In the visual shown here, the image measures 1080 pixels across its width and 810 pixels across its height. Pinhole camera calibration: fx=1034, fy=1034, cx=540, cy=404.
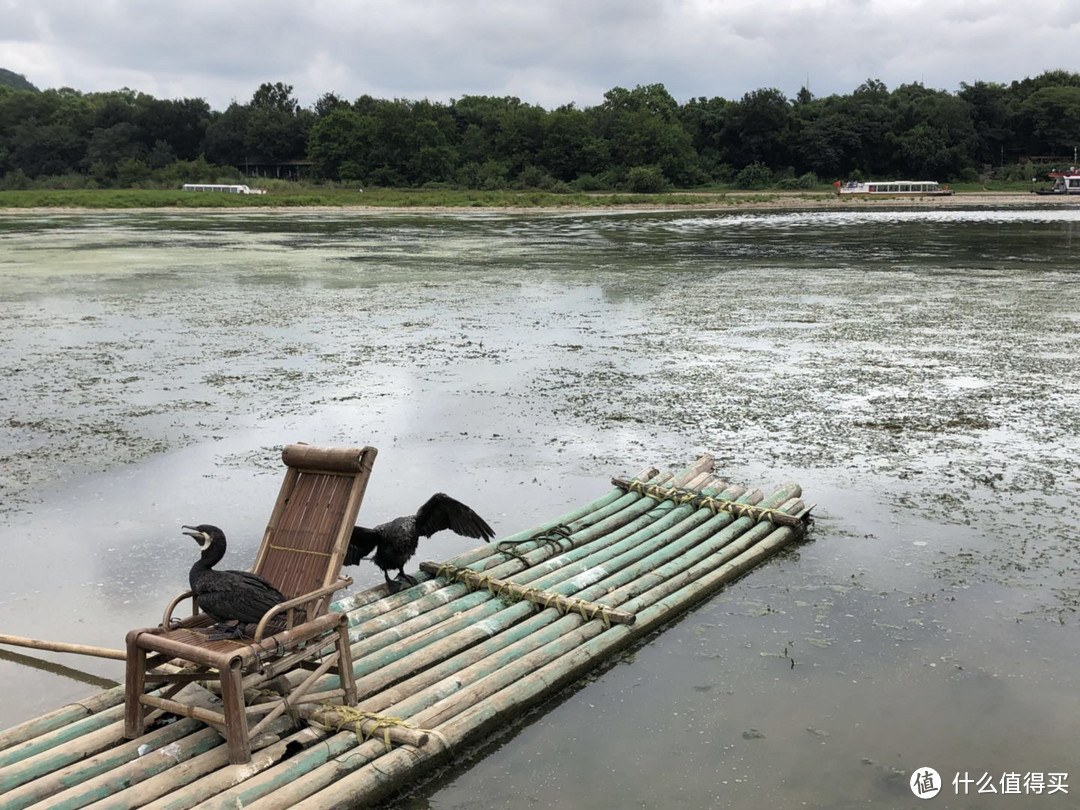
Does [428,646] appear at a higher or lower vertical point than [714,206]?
lower

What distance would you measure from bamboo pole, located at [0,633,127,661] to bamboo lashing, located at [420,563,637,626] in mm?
2200

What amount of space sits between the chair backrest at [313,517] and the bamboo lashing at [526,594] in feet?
5.03

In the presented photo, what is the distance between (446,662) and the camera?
239 inches

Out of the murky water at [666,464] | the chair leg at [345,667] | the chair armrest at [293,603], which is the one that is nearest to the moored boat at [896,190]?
the murky water at [666,464]

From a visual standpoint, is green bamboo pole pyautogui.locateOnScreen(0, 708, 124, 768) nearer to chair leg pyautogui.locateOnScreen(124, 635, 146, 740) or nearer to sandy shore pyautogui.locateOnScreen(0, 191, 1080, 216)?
chair leg pyautogui.locateOnScreen(124, 635, 146, 740)

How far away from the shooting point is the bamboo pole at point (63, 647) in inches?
229

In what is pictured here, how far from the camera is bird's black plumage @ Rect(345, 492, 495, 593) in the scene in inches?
267

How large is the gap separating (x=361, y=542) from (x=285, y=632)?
1.63 metres

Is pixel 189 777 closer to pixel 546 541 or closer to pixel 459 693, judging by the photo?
pixel 459 693

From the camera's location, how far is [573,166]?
9481cm

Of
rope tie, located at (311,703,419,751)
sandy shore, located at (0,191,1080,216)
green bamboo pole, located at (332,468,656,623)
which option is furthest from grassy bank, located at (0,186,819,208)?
rope tie, located at (311,703,419,751)

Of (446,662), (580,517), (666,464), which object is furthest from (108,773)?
(666,464)

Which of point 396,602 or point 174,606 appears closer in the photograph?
point 174,606

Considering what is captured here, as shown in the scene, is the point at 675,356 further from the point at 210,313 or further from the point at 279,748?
the point at 279,748
